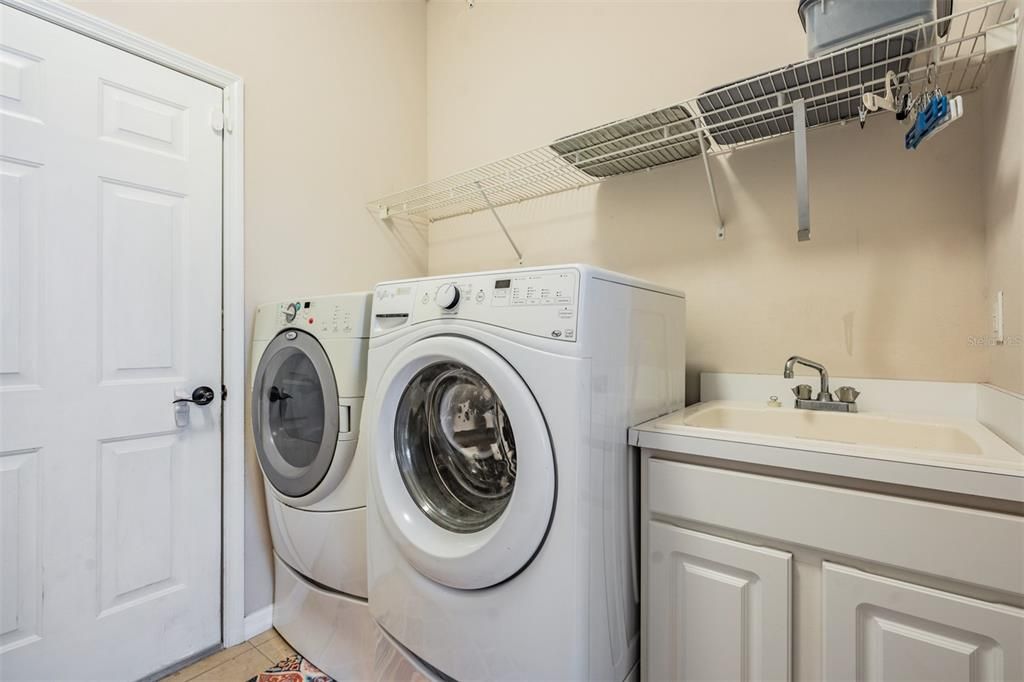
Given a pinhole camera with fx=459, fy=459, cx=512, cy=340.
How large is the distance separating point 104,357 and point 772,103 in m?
2.08

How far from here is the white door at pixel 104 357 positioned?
49.8 inches

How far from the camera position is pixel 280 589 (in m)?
1.69

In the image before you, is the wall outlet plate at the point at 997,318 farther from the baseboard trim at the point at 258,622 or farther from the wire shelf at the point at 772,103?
the baseboard trim at the point at 258,622

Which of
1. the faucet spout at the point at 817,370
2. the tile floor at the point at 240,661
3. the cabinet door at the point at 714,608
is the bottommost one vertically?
the tile floor at the point at 240,661

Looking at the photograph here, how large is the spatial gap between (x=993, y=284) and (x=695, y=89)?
1053mm

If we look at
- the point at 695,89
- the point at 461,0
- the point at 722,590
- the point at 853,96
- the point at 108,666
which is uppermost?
the point at 461,0

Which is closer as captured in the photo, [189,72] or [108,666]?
[108,666]

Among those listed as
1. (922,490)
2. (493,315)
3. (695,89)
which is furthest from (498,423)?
(695,89)

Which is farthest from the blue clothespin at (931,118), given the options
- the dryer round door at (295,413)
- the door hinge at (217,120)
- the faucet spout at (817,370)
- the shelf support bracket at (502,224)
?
the door hinge at (217,120)

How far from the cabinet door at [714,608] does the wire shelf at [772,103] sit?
3.60 feet

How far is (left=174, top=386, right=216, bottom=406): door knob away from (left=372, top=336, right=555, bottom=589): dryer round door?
82cm

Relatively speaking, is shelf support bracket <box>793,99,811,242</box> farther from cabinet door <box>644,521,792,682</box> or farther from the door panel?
the door panel

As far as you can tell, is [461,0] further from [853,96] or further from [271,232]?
[853,96]

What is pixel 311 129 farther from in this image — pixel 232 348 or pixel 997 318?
pixel 997 318
